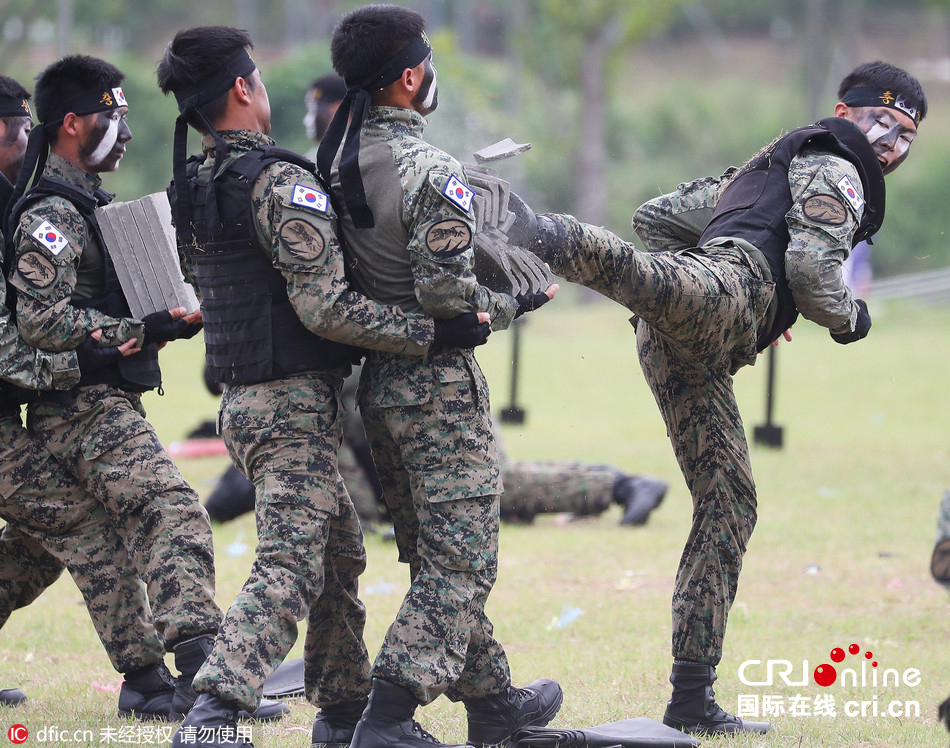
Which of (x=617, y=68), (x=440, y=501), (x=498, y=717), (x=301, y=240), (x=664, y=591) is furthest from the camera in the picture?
(x=617, y=68)

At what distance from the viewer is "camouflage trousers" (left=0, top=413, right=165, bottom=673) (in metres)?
4.32

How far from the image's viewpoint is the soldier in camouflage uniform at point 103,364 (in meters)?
4.14

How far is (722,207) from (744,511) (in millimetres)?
1111

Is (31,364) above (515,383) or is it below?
above

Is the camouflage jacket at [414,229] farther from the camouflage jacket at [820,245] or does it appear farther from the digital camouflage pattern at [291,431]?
the camouflage jacket at [820,245]

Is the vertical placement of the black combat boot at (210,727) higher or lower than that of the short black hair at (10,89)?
lower

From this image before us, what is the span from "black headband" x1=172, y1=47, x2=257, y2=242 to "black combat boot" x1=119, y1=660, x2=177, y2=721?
1.67 meters

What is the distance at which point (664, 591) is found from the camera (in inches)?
250

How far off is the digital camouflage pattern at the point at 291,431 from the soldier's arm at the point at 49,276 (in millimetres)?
644

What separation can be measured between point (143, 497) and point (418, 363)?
117 centimetres

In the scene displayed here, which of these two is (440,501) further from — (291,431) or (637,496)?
(637,496)

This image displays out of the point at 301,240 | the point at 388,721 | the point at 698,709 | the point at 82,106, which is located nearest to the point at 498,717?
the point at 388,721

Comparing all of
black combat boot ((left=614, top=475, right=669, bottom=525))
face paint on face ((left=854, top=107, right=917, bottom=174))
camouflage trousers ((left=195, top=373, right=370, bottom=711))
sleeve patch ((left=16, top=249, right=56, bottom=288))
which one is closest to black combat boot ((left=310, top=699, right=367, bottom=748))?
camouflage trousers ((left=195, top=373, right=370, bottom=711))

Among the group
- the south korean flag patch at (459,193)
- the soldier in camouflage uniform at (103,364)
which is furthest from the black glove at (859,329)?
the soldier in camouflage uniform at (103,364)
